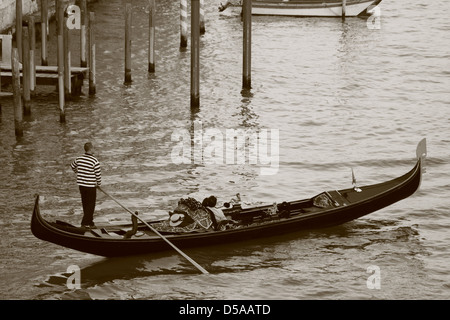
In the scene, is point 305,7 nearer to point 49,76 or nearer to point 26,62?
point 49,76

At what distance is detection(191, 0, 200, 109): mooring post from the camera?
23.7 metres

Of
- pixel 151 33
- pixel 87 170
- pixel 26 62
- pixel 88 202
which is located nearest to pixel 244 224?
pixel 88 202

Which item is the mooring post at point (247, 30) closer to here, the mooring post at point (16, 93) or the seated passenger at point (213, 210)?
the mooring post at point (16, 93)

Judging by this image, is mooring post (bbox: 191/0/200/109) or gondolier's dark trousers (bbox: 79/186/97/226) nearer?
gondolier's dark trousers (bbox: 79/186/97/226)

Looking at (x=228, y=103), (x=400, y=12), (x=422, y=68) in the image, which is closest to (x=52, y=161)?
(x=228, y=103)

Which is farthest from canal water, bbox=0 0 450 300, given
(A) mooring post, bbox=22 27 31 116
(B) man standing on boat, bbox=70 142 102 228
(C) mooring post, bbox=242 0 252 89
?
(C) mooring post, bbox=242 0 252 89

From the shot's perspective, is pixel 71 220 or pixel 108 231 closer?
pixel 108 231

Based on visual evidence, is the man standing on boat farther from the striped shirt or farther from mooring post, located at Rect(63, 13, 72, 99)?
mooring post, located at Rect(63, 13, 72, 99)

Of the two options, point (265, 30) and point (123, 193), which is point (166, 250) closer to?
point (123, 193)

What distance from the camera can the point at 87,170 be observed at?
17.0 metres

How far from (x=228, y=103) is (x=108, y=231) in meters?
10.3

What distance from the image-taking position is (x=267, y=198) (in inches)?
802

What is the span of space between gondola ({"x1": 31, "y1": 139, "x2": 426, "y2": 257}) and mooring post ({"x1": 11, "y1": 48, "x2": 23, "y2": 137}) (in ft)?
15.2

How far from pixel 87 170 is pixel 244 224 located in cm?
241
